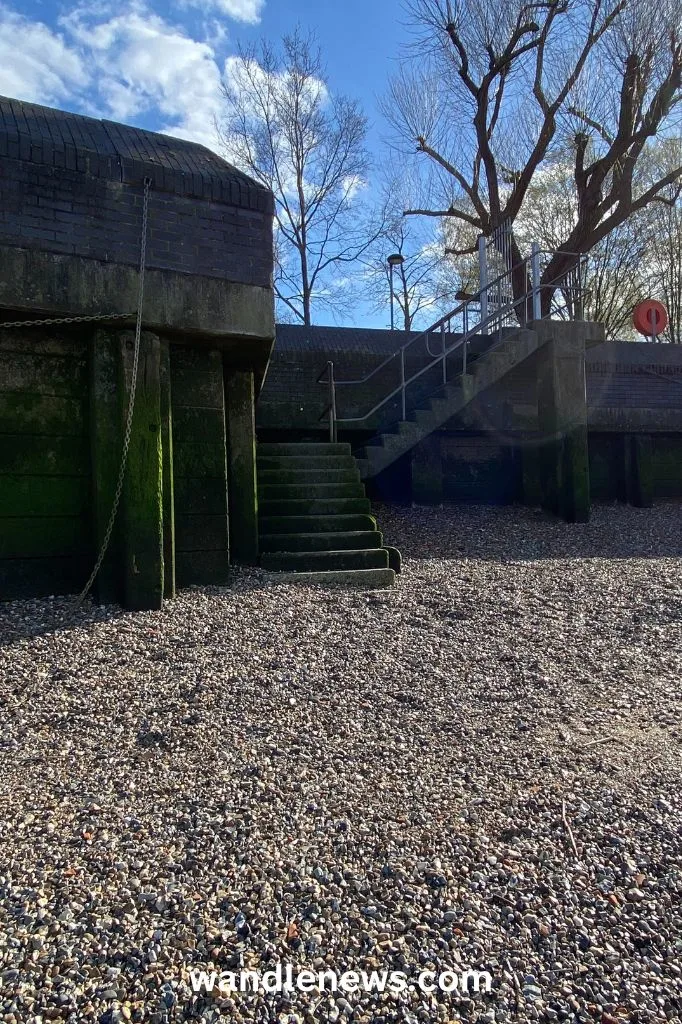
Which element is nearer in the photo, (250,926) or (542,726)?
(250,926)

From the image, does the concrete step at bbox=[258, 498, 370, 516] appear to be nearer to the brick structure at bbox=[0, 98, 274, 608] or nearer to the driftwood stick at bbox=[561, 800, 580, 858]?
the brick structure at bbox=[0, 98, 274, 608]

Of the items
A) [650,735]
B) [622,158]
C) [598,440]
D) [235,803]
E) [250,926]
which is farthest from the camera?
[622,158]

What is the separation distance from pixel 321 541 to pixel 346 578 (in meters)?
0.53

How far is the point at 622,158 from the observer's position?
1623 centimetres

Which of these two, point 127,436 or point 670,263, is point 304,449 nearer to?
point 127,436

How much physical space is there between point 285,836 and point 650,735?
2.00 meters

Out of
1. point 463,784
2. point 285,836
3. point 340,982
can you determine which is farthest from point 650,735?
point 340,982

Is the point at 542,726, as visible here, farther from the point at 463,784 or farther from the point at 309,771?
the point at 309,771

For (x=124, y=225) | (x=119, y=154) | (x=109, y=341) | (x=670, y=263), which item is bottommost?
(x=109, y=341)

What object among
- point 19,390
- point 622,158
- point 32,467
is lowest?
point 32,467

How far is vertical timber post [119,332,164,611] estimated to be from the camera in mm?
5109

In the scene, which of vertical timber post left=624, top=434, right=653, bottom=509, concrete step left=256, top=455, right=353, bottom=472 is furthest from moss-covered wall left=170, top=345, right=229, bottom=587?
vertical timber post left=624, top=434, right=653, bottom=509

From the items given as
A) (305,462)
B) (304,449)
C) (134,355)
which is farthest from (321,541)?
(134,355)

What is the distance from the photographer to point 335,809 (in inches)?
112
